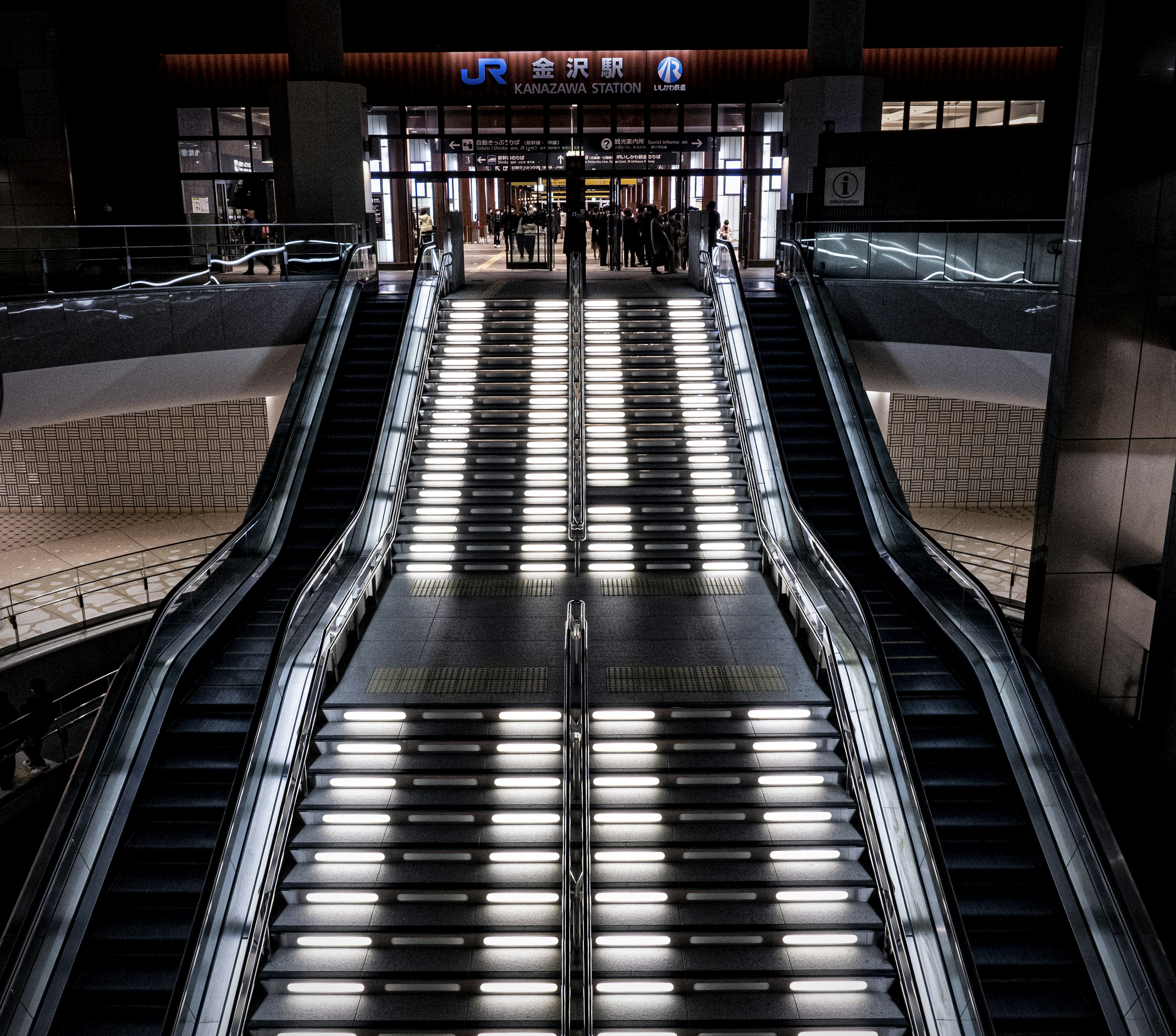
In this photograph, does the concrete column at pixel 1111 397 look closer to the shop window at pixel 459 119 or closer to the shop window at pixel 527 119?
the shop window at pixel 527 119

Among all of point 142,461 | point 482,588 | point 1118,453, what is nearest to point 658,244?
point 142,461

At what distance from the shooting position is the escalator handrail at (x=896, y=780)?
5098 millimetres

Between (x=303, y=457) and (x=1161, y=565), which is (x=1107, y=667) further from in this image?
(x=303, y=457)

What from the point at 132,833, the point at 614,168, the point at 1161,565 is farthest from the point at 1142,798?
the point at 614,168

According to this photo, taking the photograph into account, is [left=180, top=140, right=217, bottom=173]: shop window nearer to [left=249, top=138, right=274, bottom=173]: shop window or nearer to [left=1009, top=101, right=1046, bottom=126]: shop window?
[left=249, top=138, right=274, bottom=173]: shop window

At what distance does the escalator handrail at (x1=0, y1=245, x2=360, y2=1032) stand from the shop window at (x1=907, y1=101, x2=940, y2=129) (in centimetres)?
1563

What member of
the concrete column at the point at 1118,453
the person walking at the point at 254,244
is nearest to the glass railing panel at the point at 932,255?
the concrete column at the point at 1118,453

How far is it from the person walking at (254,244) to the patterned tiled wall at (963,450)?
10.6 m

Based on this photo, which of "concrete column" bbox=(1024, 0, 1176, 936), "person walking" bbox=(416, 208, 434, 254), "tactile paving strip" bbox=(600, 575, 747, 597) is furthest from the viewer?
"person walking" bbox=(416, 208, 434, 254)

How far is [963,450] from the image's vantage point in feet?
57.9

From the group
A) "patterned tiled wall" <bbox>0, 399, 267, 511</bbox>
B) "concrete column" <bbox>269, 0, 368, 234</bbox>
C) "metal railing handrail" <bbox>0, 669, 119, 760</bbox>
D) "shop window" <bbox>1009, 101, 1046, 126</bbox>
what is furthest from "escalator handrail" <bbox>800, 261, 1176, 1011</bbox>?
"shop window" <bbox>1009, 101, 1046, 126</bbox>

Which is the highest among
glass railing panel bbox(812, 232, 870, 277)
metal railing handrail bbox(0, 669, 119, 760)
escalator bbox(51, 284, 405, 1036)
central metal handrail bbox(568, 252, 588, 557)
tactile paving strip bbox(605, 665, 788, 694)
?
glass railing panel bbox(812, 232, 870, 277)

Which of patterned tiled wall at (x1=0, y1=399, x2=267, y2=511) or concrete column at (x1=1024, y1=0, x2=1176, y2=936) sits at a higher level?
concrete column at (x1=1024, y1=0, x2=1176, y2=936)

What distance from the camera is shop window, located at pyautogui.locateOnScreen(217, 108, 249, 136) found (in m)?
20.3
